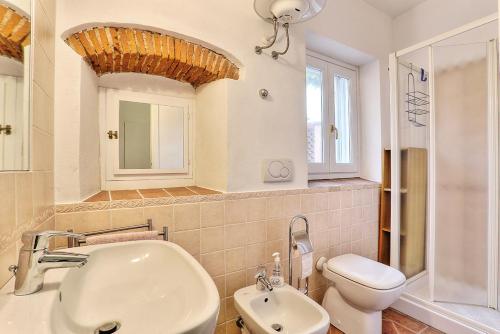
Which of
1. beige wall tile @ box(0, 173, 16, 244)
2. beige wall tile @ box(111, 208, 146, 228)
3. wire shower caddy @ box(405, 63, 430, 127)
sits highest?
wire shower caddy @ box(405, 63, 430, 127)

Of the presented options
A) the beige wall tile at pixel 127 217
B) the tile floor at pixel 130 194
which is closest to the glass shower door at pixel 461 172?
the tile floor at pixel 130 194

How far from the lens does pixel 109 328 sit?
0.65 metres

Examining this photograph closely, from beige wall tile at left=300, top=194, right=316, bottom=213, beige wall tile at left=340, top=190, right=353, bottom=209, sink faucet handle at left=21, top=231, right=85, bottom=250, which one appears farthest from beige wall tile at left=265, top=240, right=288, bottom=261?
sink faucet handle at left=21, top=231, right=85, bottom=250

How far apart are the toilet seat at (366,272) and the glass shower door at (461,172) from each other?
17.0 inches

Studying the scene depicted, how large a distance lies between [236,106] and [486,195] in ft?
5.48

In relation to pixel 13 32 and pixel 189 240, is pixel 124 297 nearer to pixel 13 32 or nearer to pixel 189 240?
pixel 189 240

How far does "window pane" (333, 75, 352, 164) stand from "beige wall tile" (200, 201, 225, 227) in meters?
1.36

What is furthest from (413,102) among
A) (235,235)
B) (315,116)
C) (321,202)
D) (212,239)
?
(212,239)

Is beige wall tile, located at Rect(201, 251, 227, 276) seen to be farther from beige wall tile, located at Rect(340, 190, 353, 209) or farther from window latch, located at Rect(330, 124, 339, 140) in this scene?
window latch, located at Rect(330, 124, 339, 140)

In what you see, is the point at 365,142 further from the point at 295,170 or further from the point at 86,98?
the point at 86,98

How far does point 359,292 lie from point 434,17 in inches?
87.6

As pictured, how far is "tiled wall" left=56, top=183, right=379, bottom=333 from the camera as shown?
1085mm

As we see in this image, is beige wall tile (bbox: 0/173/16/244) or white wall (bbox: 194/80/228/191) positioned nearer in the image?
beige wall tile (bbox: 0/173/16/244)

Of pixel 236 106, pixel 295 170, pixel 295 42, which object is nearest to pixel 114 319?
pixel 236 106
